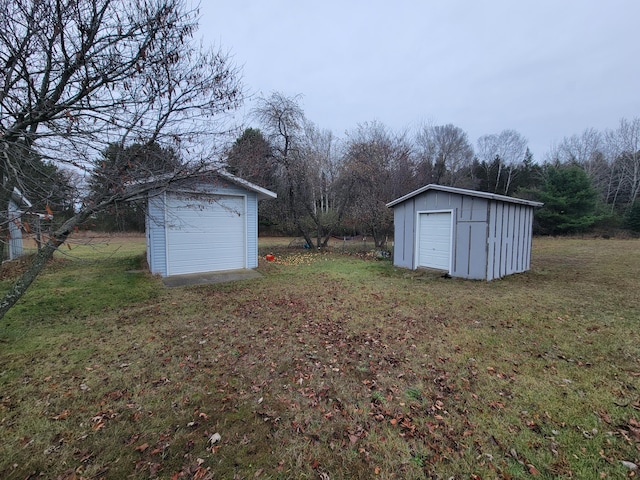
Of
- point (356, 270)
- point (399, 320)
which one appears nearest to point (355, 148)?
point (356, 270)

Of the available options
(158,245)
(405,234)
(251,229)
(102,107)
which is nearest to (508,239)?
(405,234)

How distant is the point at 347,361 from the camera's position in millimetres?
3488

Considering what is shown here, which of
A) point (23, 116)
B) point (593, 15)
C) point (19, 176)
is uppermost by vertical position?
point (593, 15)

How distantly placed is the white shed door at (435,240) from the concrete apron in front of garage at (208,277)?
18.0 ft

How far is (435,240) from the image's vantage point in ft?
30.0

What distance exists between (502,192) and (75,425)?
3435 cm

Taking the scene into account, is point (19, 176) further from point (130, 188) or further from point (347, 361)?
point (347, 361)

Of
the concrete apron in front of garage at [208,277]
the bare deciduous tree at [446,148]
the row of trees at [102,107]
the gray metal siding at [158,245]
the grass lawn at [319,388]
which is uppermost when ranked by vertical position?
the bare deciduous tree at [446,148]

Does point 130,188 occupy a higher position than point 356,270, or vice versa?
point 130,188

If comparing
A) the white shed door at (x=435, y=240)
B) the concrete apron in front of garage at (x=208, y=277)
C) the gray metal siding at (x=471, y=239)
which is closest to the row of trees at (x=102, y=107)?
the concrete apron in front of garage at (x=208, y=277)

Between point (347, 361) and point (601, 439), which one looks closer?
point (601, 439)

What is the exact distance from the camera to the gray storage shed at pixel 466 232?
26.1ft

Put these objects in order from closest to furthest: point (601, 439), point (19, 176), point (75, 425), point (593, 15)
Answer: point (601, 439) < point (75, 425) < point (19, 176) < point (593, 15)

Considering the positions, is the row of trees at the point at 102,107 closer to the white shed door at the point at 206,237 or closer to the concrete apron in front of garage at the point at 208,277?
the white shed door at the point at 206,237
